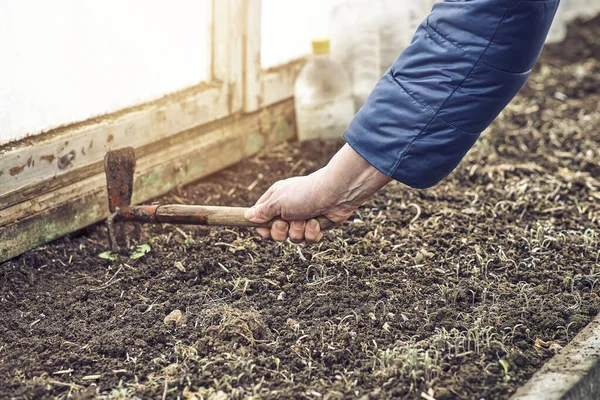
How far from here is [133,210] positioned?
3184 millimetres

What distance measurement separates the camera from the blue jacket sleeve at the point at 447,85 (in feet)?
7.57

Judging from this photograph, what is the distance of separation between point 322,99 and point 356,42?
1.44 ft

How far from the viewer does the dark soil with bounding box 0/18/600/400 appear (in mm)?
2504

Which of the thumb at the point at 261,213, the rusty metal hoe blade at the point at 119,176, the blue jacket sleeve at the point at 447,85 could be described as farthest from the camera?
the rusty metal hoe blade at the point at 119,176

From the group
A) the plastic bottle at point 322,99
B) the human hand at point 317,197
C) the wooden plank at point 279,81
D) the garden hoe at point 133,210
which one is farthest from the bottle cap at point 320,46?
the human hand at point 317,197

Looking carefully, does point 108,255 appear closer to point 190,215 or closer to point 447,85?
point 190,215

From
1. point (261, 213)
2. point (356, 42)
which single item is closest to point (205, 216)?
point (261, 213)

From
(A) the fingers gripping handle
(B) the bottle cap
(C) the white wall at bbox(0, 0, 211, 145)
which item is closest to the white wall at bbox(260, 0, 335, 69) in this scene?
(B) the bottle cap

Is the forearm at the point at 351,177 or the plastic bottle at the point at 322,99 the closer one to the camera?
the forearm at the point at 351,177

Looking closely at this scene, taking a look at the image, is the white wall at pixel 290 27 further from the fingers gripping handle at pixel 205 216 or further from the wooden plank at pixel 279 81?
the fingers gripping handle at pixel 205 216

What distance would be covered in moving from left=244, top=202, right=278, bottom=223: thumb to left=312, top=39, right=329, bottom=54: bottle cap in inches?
62.3

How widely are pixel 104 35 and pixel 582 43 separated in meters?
4.42

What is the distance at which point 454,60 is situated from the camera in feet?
7.77

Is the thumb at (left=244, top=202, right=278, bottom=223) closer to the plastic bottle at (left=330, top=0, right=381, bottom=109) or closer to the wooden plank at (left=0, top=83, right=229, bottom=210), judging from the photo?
the wooden plank at (left=0, top=83, right=229, bottom=210)
